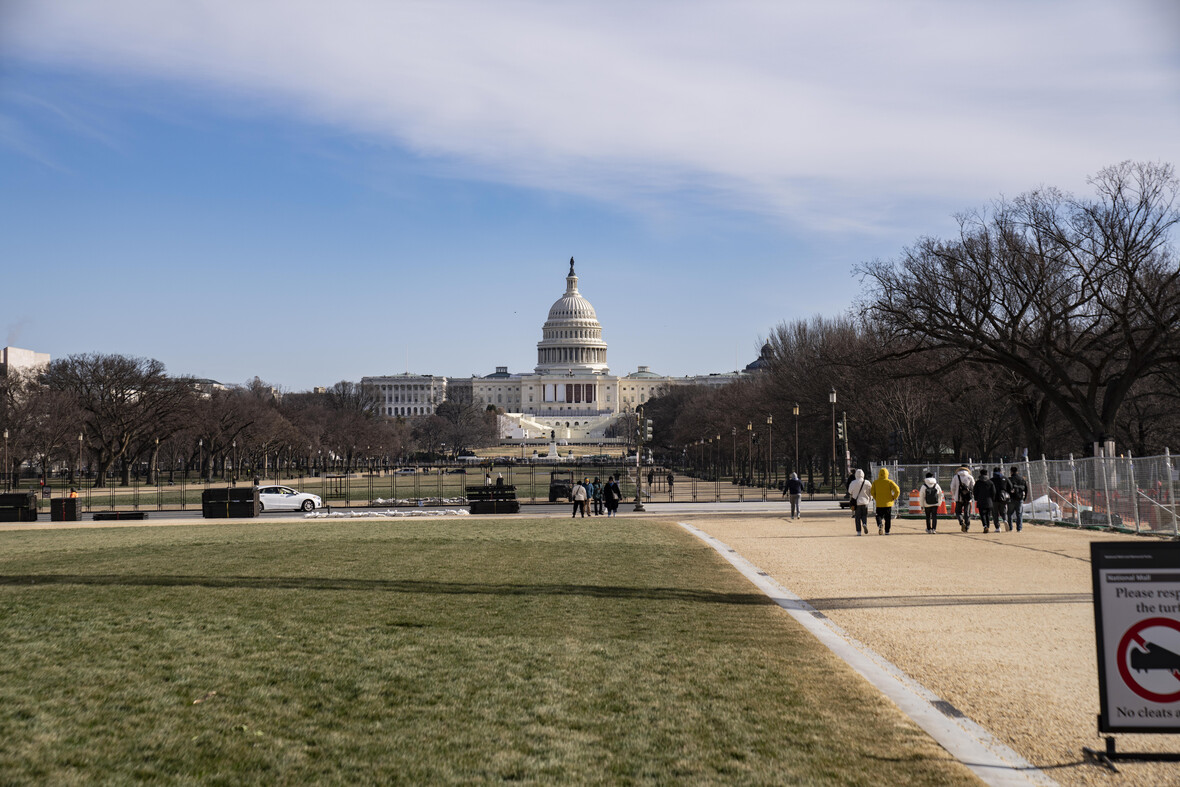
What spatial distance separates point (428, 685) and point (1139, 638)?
5.29m

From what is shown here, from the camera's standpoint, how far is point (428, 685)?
9.08m

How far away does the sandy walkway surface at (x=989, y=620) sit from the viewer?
7.73m

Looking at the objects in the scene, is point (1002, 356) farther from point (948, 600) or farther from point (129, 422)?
point (129, 422)

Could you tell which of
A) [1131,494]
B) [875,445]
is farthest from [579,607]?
[875,445]

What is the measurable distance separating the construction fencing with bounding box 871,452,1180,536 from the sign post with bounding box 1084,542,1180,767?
19.8 metres

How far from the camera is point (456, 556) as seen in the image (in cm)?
2128

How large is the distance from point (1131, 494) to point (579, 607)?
19.9 meters

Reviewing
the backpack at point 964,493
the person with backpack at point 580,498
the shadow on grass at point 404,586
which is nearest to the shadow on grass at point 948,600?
the shadow on grass at point 404,586

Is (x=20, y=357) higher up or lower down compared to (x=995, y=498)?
higher up

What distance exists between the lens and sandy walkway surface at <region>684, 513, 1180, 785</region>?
773cm

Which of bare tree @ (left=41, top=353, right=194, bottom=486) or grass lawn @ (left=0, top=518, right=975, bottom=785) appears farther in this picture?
bare tree @ (left=41, top=353, right=194, bottom=486)

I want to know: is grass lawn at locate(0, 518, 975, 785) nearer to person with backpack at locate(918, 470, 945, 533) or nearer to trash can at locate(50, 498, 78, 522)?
person with backpack at locate(918, 470, 945, 533)

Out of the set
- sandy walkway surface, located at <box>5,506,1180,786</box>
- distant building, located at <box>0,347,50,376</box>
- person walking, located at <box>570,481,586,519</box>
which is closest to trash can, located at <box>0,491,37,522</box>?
person walking, located at <box>570,481,586,519</box>

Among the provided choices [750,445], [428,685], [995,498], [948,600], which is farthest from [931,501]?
[750,445]
